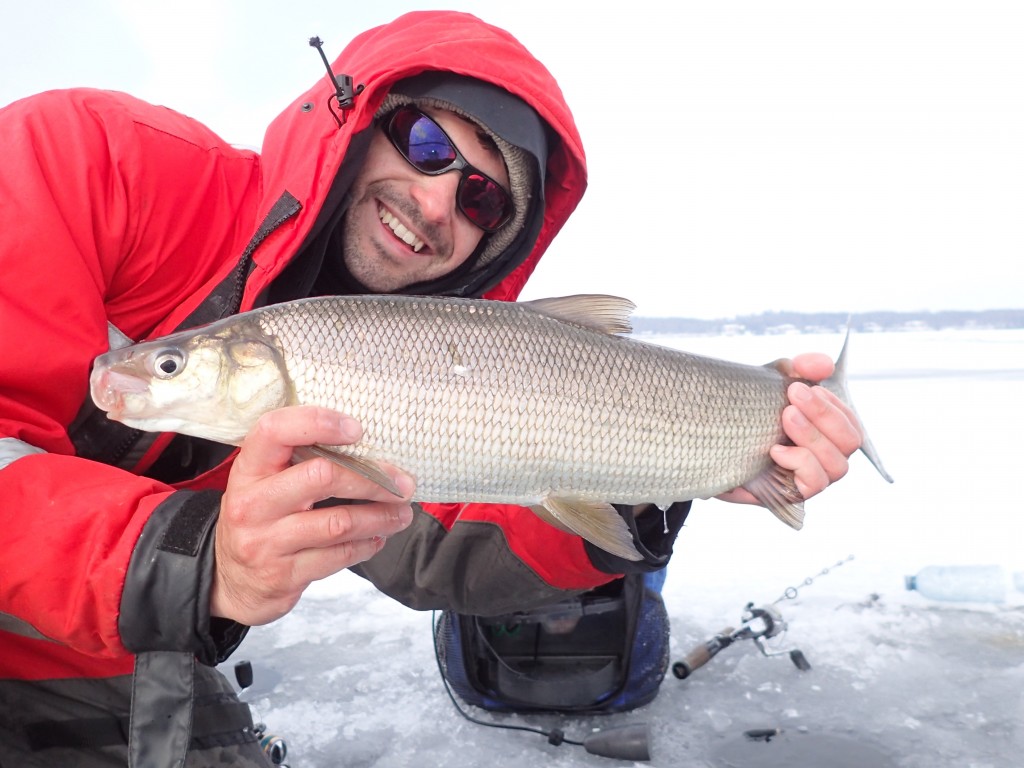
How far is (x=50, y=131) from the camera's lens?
228cm

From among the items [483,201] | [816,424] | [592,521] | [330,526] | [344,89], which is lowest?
[592,521]

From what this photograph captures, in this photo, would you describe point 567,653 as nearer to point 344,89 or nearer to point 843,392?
point 843,392

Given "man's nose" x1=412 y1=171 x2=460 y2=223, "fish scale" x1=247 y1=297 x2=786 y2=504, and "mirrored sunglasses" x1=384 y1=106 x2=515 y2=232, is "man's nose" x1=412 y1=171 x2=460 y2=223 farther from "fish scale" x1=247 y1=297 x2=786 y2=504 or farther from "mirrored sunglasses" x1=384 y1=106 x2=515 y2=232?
"fish scale" x1=247 y1=297 x2=786 y2=504

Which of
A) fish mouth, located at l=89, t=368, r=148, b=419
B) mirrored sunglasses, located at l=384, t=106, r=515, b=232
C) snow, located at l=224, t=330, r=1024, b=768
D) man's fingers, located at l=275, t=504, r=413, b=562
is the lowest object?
snow, located at l=224, t=330, r=1024, b=768

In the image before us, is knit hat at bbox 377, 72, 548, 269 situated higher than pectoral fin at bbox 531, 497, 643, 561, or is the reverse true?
knit hat at bbox 377, 72, 548, 269

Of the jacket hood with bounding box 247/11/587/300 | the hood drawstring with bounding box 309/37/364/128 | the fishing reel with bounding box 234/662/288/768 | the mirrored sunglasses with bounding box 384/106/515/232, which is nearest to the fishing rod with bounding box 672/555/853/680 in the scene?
the fishing reel with bounding box 234/662/288/768

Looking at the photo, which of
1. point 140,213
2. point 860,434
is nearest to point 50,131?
point 140,213

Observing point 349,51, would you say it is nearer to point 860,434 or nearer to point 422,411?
point 422,411

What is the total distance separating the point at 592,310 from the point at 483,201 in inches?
38.9

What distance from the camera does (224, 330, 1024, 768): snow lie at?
9.92ft

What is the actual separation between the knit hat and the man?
0.04 feet

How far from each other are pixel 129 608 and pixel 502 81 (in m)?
2.24

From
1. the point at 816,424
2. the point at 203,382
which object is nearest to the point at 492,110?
the point at 203,382

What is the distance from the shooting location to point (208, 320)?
8.07 feet
